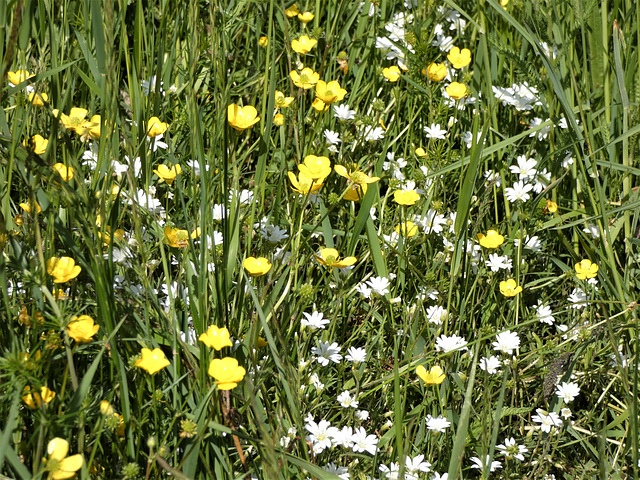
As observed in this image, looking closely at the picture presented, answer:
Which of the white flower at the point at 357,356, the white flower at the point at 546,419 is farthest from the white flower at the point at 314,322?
the white flower at the point at 546,419

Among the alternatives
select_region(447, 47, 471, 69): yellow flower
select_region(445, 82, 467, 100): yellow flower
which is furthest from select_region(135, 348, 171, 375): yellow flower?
select_region(447, 47, 471, 69): yellow flower

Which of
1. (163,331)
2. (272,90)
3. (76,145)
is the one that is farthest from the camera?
(76,145)

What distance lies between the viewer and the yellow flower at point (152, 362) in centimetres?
134

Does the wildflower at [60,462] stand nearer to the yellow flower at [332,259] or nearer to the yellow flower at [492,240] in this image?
the yellow flower at [332,259]

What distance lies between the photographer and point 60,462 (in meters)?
1.22

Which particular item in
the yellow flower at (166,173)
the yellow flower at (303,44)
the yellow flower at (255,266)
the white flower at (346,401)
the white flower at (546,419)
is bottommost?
the white flower at (546,419)

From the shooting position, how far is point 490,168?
265 centimetres

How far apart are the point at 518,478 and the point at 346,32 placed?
77.2 inches

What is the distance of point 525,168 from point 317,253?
95 centimetres

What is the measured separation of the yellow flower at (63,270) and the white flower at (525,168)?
165 cm

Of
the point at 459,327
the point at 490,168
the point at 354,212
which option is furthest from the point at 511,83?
the point at 459,327

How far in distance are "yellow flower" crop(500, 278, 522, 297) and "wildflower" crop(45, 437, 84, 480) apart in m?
1.40

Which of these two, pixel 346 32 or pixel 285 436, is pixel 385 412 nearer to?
pixel 285 436

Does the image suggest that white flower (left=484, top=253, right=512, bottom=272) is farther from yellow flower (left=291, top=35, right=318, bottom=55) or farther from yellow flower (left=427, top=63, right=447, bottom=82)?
yellow flower (left=291, top=35, right=318, bottom=55)
